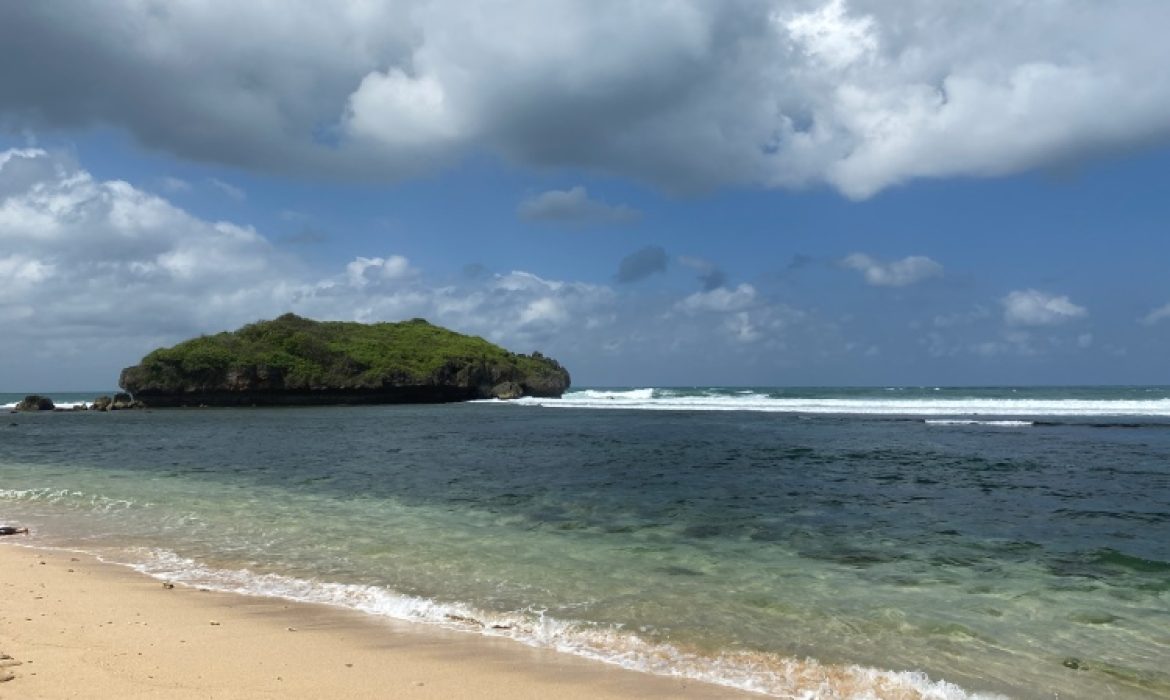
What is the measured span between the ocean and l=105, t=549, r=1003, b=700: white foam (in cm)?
3

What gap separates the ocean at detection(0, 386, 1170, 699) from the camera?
725cm

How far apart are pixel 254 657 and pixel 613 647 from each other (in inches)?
137

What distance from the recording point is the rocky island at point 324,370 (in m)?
89.8

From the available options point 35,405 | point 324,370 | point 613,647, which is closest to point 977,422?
point 613,647

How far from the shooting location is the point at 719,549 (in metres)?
11.9

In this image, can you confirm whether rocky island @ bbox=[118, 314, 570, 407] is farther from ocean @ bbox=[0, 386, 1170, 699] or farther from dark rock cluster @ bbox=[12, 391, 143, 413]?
ocean @ bbox=[0, 386, 1170, 699]

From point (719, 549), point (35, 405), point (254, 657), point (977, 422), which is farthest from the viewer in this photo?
point (35, 405)

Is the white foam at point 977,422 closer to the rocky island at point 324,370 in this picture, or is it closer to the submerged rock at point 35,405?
the rocky island at point 324,370

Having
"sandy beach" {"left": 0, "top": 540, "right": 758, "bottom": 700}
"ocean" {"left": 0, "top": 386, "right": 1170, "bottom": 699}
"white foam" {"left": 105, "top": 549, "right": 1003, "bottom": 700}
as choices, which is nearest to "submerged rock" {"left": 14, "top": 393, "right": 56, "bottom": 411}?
"ocean" {"left": 0, "top": 386, "right": 1170, "bottom": 699}

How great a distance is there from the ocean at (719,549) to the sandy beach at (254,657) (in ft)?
1.80

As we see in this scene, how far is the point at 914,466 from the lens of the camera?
23141 millimetres

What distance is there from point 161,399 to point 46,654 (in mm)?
96419

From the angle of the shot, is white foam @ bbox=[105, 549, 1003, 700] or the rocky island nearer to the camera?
white foam @ bbox=[105, 549, 1003, 700]

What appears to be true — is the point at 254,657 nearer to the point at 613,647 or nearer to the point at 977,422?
the point at 613,647
